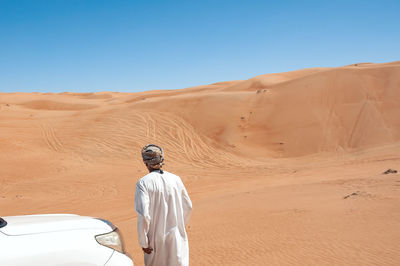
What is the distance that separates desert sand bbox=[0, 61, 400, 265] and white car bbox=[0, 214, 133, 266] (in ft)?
7.90

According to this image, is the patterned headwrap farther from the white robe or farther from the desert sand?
the desert sand

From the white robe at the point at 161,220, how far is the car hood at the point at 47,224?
0.35 metres

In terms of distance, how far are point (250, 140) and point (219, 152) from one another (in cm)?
213

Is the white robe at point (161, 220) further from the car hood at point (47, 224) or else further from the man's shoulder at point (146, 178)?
the car hood at point (47, 224)

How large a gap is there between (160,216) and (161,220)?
0.11 feet

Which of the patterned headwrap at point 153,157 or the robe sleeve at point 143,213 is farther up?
the patterned headwrap at point 153,157

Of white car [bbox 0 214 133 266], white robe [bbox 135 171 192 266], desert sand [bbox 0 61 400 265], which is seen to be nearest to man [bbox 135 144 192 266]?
white robe [bbox 135 171 192 266]

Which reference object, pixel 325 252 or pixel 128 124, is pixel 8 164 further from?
pixel 325 252

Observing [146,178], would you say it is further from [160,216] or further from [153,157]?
[160,216]

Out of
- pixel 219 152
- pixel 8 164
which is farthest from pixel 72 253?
pixel 219 152

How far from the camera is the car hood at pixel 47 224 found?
2.26 metres

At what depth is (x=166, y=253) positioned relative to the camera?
2.82 meters

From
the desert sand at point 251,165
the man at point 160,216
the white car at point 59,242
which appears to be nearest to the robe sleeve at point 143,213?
the man at point 160,216

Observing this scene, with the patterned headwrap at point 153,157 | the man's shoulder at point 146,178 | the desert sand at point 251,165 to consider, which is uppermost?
the patterned headwrap at point 153,157
